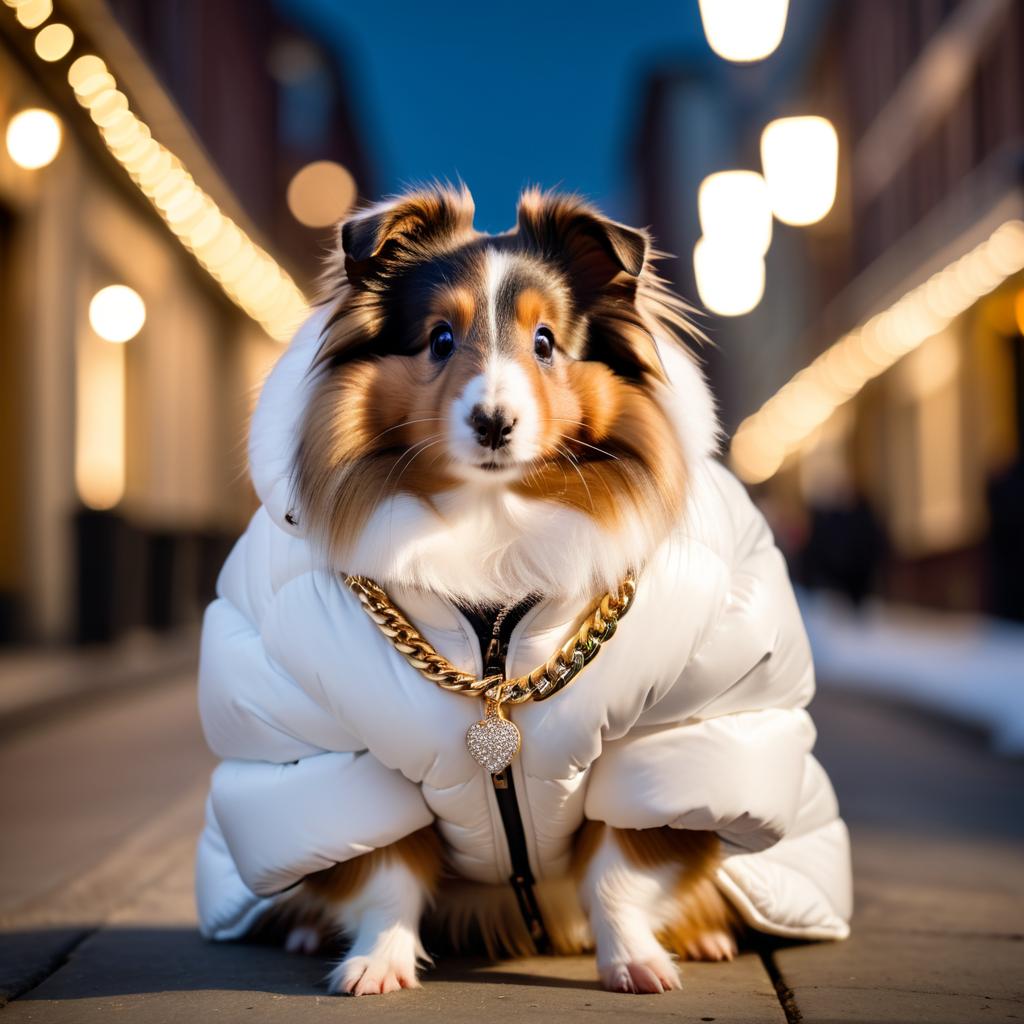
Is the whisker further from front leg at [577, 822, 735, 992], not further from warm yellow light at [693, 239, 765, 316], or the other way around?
warm yellow light at [693, 239, 765, 316]

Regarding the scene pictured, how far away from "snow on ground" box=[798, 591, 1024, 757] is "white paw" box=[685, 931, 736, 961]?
14.5ft

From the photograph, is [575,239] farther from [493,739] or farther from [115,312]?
[115,312]

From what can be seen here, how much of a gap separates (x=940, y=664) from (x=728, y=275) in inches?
142

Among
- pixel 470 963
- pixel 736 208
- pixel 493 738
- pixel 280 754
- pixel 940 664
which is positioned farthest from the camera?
pixel 736 208

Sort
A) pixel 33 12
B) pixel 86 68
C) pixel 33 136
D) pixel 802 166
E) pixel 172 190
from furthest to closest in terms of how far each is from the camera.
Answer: pixel 172 190 → pixel 86 68 → pixel 33 12 → pixel 802 166 → pixel 33 136

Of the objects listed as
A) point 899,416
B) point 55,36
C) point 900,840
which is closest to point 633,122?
point 899,416

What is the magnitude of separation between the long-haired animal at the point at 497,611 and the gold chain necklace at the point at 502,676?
2cm

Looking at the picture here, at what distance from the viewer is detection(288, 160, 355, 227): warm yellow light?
31.8 m

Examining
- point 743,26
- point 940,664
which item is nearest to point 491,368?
point 743,26

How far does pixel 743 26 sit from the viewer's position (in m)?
7.78

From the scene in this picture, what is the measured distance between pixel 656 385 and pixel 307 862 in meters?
1.18

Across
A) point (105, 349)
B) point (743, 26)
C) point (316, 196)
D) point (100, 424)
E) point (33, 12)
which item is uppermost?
point (316, 196)

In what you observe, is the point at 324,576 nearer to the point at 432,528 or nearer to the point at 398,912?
the point at 432,528

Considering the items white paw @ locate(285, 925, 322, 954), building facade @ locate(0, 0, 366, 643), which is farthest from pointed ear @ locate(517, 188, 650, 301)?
building facade @ locate(0, 0, 366, 643)
